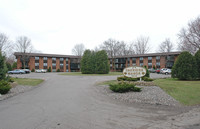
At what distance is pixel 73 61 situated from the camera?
63.3m

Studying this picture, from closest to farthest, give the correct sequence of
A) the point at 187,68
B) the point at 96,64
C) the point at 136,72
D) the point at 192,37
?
the point at 136,72 → the point at 187,68 → the point at 192,37 → the point at 96,64

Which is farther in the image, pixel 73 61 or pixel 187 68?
pixel 73 61

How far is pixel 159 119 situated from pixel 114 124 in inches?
71.0

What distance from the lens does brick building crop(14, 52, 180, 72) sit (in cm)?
5013

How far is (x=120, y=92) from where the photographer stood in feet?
29.0

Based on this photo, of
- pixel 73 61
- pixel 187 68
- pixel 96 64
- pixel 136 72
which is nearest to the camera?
pixel 136 72

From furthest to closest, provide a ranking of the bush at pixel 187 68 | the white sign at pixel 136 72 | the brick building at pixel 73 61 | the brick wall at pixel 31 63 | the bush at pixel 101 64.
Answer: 1. the brick wall at pixel 31 63
2. the brick building at pixel 73 61
3. the bush at pixel 101 64
4. the bush at pixel 187 68
5. the white sign at pixel 136 72

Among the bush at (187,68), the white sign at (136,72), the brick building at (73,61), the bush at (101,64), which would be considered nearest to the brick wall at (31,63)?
the brick building at (73,61)

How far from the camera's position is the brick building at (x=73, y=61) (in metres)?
50.1

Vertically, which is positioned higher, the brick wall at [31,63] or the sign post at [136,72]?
the brick wall at [31,63]

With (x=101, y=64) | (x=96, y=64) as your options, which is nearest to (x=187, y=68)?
(x=101, y=64)

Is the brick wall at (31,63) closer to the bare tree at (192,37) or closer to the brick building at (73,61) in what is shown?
the brick building at (73,61)

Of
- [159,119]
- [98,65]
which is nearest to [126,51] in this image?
[98,65]

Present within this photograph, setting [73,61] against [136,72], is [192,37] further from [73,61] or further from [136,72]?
[73,61]
